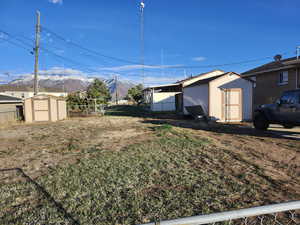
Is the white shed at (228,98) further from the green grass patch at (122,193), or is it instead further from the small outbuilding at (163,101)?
the small outbuilding at (163,101)

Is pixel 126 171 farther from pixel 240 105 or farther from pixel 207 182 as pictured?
pixel 240 105

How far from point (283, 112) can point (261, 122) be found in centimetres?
143

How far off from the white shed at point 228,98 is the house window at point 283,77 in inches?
207

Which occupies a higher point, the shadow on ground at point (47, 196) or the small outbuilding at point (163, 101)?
the small outbuilding at point (163, 101)

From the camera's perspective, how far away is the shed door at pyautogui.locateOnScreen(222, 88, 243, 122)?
13.2m

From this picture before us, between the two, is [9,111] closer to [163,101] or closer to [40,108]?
[40,108]

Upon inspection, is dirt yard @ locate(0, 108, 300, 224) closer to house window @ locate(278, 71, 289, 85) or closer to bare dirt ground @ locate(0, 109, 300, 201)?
bare dirt ground @ locate(0, 109, 300, 201)

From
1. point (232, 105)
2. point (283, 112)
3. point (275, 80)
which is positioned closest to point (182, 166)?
point (283, 112)

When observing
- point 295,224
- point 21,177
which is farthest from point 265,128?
point 21,177

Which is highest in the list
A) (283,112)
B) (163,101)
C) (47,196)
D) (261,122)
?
(163,101)

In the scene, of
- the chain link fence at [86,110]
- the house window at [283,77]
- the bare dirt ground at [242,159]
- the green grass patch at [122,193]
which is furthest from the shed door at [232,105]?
the chain link fence at [86,110]

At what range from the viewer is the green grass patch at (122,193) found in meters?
2.62

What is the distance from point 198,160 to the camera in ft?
16.2

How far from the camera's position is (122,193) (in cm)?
323
